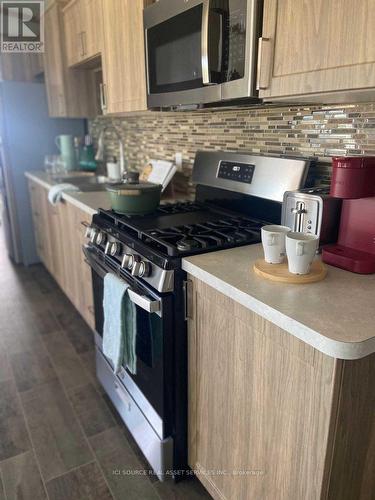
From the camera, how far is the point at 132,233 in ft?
4.87

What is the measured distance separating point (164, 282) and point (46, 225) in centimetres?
223

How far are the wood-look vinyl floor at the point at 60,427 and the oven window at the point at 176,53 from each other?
147cm

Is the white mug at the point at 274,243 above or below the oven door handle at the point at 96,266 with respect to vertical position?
above

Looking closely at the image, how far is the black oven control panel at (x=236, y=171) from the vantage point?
1593mm

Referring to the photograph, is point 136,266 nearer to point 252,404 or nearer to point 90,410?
point 252,404

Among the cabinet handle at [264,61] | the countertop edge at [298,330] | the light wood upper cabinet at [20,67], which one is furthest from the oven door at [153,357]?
the light wood upper cabinet at [20,67]

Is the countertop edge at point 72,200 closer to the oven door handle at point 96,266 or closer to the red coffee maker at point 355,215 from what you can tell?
the oven door handle at point 96,266

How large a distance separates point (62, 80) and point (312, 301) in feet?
9.19

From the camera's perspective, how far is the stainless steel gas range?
123 cm

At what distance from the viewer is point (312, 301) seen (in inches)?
35.3

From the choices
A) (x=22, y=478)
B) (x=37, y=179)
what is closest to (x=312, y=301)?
(x=22, y=478)

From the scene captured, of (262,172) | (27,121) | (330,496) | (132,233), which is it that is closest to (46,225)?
(27,121)

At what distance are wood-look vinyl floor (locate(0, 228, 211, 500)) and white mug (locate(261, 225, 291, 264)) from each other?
0.92 meters

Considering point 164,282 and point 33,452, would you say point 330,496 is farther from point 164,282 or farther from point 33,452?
point 33,452
